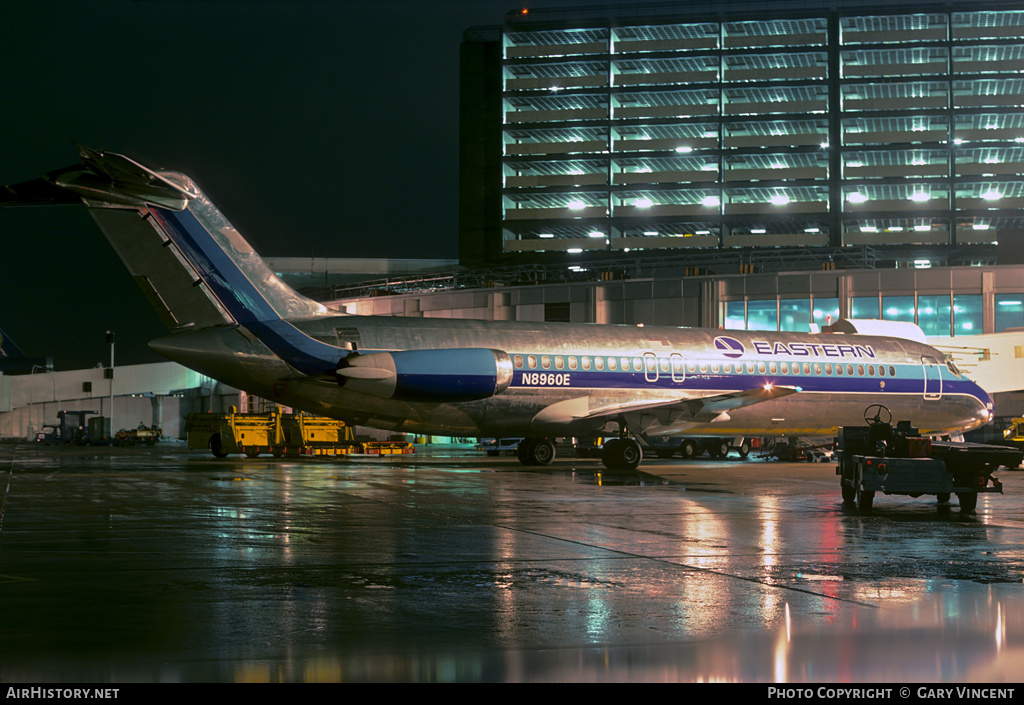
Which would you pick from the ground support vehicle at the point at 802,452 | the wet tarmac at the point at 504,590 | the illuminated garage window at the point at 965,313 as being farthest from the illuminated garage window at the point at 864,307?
the wet tarmac at the point at 504,590

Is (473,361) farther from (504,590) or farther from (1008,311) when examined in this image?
(1008,311)

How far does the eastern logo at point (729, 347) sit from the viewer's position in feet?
94.7

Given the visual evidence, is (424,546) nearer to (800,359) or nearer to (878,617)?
(878,617)

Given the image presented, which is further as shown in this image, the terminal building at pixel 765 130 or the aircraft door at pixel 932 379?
the terminal building at pixel 765 130

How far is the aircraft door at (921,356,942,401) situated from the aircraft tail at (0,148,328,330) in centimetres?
1978

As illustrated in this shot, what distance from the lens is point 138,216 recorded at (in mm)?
A: 21797

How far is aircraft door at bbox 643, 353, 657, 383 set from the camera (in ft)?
90.5

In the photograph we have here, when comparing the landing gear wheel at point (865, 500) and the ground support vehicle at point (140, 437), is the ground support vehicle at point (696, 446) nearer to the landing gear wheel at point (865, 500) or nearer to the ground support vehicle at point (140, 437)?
the landing gear wheel at point (865, 500)

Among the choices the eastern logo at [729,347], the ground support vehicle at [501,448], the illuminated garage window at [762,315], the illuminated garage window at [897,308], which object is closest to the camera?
the eastern logo at [729,347]

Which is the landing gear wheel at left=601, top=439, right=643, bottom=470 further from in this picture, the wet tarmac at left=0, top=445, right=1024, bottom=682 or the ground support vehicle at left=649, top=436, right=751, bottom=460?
the ground support vehicle at left=649, top=436, right=751, bottom=460

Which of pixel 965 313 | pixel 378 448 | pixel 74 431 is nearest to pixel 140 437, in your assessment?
pixel 74 431

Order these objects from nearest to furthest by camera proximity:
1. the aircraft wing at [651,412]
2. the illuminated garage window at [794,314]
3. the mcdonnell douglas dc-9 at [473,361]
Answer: the mcdonnell douglas dc-9 at [473,361], the aircraft wing at [651,412], the illuminated garage window at [794,314]

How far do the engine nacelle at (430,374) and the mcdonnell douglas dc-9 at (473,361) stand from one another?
0.12ft

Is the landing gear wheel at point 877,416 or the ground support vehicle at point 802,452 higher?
the landing gear wheel at point 877,416
